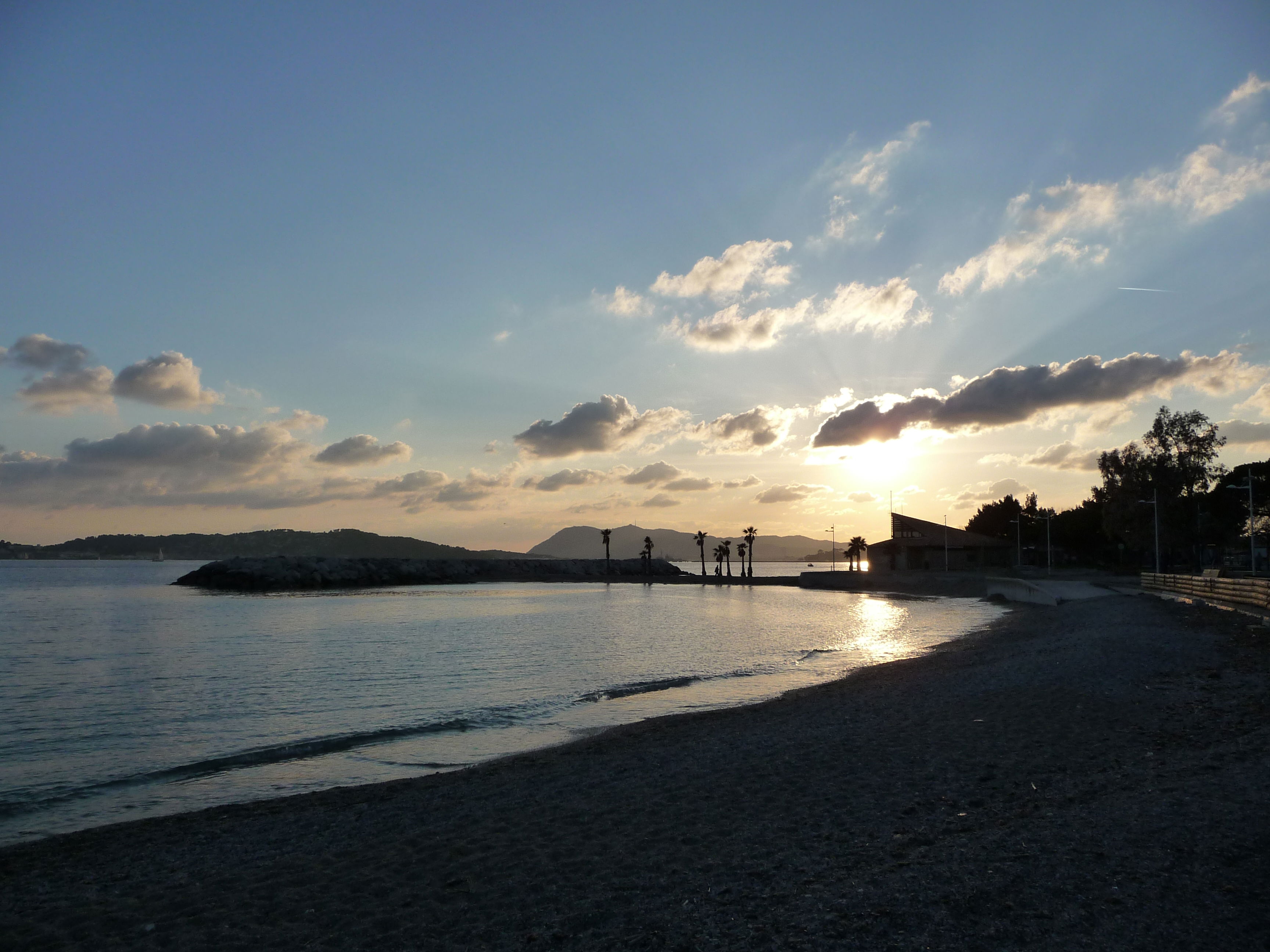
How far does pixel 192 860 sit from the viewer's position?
799 cm

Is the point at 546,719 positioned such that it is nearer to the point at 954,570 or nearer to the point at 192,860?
the point at 192,860

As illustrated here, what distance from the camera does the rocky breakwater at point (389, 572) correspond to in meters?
99.9

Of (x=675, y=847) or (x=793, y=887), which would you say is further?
(x=675, y=847)

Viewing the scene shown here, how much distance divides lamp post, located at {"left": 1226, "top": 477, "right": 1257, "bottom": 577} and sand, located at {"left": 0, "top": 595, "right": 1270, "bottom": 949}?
3142cm

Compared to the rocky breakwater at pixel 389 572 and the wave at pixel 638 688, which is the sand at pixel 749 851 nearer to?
the wave at pixel 638 688

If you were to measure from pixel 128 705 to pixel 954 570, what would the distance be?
91477 millimetres

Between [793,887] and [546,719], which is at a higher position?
[793,887]

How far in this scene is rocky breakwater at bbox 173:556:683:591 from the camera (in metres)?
99.9

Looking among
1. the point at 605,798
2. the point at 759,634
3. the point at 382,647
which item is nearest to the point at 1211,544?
the point at 759,634

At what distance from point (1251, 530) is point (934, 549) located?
54.5 meters

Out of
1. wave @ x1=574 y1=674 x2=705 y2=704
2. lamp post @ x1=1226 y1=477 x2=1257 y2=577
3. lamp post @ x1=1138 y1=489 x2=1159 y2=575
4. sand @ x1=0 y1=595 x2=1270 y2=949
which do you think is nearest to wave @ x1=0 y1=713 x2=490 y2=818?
sand @ x1=0 y1=595 x2=1270 y2=949

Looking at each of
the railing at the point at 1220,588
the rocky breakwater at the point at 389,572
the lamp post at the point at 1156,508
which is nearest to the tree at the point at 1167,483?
the lamp post at the point at 1156,508

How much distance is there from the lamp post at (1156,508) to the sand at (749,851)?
45767 mm

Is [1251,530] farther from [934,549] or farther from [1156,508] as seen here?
[934,549]
